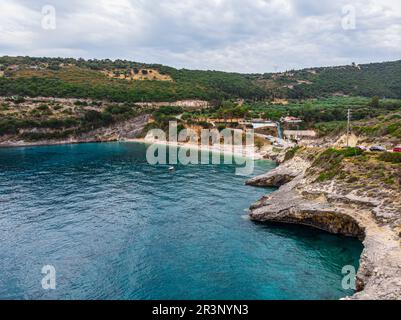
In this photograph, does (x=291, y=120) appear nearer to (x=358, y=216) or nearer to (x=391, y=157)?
(x=391, y=157)

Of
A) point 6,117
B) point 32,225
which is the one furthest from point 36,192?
point 6,117

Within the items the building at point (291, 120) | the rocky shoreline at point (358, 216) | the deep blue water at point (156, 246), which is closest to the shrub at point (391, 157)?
the rocky shoreline at point (358, 216)

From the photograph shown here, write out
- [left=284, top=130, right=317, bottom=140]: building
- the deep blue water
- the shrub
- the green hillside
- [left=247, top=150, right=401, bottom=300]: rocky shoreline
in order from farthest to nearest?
the green hillside < [left=284, top=130, right=317, bottom=140]: building < the shrub < the deep blue water < [left=247, top=150, right=401, bottom=300]: rocky shoreline

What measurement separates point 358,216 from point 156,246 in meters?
22.3

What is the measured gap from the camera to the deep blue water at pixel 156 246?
2950 cm

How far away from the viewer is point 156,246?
3778 cm

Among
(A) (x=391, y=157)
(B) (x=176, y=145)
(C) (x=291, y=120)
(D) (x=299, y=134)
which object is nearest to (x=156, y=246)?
(A) (x=391, y=157)

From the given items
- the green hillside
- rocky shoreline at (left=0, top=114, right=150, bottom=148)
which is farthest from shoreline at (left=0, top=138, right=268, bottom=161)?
the green hillside

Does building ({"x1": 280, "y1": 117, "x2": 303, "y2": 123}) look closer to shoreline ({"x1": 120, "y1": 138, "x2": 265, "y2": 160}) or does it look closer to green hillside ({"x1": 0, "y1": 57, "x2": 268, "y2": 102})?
shoreline ({"x1": 120, "y1": 138, "x2": 265, "y2": 160})

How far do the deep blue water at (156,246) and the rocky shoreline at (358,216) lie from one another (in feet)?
5.51

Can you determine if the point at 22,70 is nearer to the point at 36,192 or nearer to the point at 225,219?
the point at 36,192

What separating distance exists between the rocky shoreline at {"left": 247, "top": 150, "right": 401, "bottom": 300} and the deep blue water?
168cm

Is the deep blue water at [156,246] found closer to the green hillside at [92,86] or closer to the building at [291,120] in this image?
the building at [291,120]

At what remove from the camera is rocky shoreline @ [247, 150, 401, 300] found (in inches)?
1063
